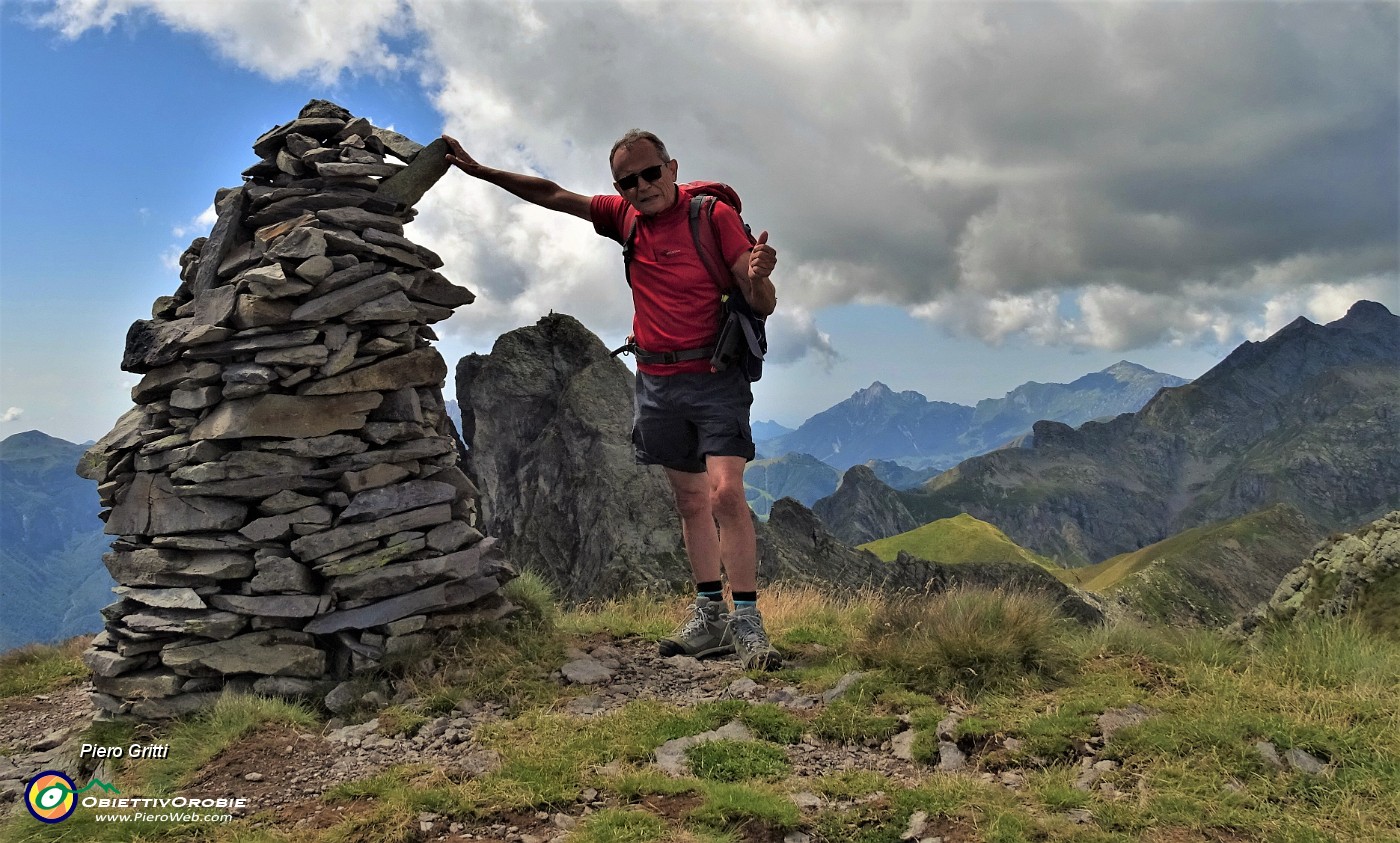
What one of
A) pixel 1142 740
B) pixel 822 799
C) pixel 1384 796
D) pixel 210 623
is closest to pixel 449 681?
pixel 210 623

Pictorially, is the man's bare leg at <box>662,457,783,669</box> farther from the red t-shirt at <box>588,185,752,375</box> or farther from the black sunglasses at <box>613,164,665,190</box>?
the black sunglasses at <box>613,164,665,190</box>

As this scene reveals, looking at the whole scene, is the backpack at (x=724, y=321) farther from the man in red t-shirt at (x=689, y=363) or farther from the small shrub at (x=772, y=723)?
the small shrub at (x=772, y=723)

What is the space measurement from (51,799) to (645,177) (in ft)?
21.7

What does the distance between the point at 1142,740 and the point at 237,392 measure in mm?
8404

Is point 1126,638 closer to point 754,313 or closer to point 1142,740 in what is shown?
point 1142,740

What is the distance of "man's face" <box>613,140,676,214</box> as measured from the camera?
7.25 meters

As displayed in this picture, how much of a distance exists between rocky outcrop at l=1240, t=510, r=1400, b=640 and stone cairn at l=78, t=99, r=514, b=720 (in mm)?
8226

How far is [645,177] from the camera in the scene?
7273 millimetres

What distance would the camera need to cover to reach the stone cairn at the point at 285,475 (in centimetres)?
772

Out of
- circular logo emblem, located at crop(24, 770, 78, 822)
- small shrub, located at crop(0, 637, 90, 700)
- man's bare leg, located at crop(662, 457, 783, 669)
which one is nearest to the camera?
circular logo emblem, located at crop(24, 770, 78, 822)

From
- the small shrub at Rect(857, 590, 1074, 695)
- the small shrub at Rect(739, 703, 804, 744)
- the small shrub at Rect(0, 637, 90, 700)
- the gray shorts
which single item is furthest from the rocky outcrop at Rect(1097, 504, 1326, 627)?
the small shrub at Rect(0, 637, 90, 700)

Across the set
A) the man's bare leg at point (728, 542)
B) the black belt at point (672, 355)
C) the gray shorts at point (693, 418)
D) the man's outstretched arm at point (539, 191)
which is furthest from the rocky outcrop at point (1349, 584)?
the man's outstretched arm at point (539, 191)

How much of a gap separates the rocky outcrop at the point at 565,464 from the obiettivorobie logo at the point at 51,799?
22.4m

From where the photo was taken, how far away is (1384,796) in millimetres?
4680
